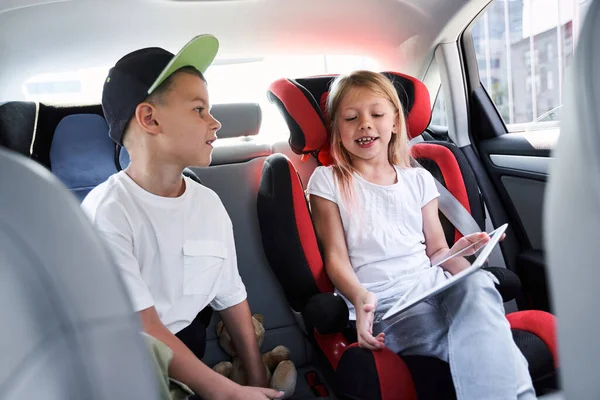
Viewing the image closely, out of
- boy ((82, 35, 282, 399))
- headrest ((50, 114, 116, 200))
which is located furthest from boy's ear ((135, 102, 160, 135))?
headrest ((50, 114, 116, 200))

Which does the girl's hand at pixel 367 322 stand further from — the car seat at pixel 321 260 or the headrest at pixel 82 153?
the headrest at pixel 82 153

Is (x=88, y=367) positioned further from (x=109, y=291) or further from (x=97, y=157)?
(x=97, y=157)

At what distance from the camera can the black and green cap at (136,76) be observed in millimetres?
1497

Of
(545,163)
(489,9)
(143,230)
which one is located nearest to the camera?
(143,230)

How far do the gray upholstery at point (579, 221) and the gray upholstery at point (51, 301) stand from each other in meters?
0.47

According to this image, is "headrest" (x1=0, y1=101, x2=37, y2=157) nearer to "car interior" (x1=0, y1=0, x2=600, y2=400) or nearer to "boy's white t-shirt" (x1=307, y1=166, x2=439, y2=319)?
"car interior" (x1=0, y1=0, x2=600, y2=400)

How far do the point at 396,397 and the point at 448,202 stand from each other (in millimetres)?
844

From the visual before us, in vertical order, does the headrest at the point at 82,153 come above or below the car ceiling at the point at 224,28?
below

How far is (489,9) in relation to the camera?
2.23m

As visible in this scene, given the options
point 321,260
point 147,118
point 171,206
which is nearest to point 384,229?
point 321,260

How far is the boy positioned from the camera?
4.54 ft

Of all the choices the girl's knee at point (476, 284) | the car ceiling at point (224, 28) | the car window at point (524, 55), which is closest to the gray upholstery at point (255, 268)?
the car ceiling at point (224, 28)

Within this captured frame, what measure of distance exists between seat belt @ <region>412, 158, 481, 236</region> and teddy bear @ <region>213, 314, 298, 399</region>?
732 millimetres

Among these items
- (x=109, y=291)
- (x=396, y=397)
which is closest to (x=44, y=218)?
(x=109, y=291)
